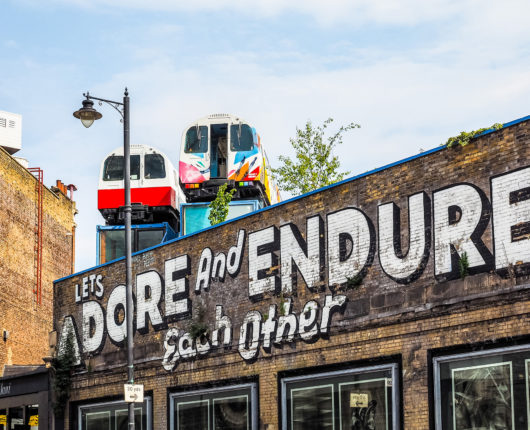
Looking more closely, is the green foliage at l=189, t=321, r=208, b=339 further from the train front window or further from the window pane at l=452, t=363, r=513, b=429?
the train front window

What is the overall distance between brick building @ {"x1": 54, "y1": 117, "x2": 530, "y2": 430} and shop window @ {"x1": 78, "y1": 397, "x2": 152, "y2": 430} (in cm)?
6

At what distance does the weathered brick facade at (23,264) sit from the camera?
Result: 138 feet

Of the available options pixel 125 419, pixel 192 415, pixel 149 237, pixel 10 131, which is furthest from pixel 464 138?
pixel 10 131

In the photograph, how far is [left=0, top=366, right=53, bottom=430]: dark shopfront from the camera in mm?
28609

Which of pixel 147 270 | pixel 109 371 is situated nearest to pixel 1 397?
pixel 109 371

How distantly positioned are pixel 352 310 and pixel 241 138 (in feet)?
45.9

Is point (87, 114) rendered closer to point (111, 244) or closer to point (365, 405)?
point (365, 405)

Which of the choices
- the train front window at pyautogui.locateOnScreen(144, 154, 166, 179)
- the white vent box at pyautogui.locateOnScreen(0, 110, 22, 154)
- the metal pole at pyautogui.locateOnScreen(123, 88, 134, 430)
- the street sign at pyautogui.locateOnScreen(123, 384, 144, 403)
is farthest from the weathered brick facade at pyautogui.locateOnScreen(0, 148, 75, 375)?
the street sign at pyautogui.locateOnScreen(123, 384, 144, 403)

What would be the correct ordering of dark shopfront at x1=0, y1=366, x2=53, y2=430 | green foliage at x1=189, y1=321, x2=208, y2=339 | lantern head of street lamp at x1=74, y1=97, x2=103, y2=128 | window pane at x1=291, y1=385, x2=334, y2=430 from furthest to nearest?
dark shopfront at x1=0, y1=366, x2=53, y2=430
green foliage at x1=189, y1=321, x2=208, y2=339
lantern head of street lamp at x1=74, y1=97, x2=103, y2=128
window pane at x1=291, y1=385, x2=334, y2=430

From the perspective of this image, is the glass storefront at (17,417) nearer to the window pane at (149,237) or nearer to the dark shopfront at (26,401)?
the dark shopfront at (26,401)

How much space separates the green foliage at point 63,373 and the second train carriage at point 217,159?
22.4ft

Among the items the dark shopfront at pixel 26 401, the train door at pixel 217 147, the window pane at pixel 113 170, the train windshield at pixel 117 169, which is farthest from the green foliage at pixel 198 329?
the window pane at pixel 113 170

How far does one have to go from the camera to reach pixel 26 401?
29672 millimetres

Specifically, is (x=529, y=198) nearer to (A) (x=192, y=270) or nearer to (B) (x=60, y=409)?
(A) (x=192, y=270)
